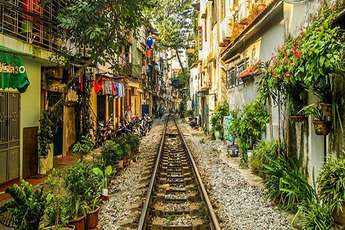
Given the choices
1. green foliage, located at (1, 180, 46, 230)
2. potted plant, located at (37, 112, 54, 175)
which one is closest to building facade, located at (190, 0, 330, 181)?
green foliage, located at (1, 180, 46, 230)

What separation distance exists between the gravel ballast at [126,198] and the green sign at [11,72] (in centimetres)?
303

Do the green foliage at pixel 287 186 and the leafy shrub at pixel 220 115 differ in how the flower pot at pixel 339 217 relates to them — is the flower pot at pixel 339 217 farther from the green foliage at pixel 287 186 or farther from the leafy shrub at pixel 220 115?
the leafy shrub at pixel 220 115

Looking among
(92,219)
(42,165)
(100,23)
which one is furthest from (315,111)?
(42,165)

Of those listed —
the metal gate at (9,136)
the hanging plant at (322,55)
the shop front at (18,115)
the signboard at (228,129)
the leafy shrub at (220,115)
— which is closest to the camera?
the hanging plant at (322,55)

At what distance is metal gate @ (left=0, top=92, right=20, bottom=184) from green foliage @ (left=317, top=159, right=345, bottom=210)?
7.05 meters

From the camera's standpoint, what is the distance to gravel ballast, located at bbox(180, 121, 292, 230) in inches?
289

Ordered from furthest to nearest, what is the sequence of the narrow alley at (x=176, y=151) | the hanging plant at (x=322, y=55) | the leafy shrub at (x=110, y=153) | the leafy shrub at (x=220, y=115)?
the leafy shrub at (x=220, y=115) < the leafy shrub at (x=110, y=153) < the narrow alley at (x=176, y=151) < the hanging plant at (x=322, y=55)

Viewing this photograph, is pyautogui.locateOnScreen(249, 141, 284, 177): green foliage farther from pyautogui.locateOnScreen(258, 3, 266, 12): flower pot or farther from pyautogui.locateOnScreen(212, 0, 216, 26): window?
pyautogui.locateOnScreen(212, 0, 216, 26): window

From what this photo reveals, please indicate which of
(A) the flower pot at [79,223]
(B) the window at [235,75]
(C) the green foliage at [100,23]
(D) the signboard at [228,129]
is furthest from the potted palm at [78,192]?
(B) the window at [235,75]

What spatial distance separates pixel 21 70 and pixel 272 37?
20.8 ft

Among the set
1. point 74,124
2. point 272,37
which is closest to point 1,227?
point 272,37

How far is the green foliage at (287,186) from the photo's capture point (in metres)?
7.23

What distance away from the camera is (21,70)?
30.3ft

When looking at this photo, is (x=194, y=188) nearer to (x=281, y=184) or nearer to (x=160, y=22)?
(x=281, y=184)
